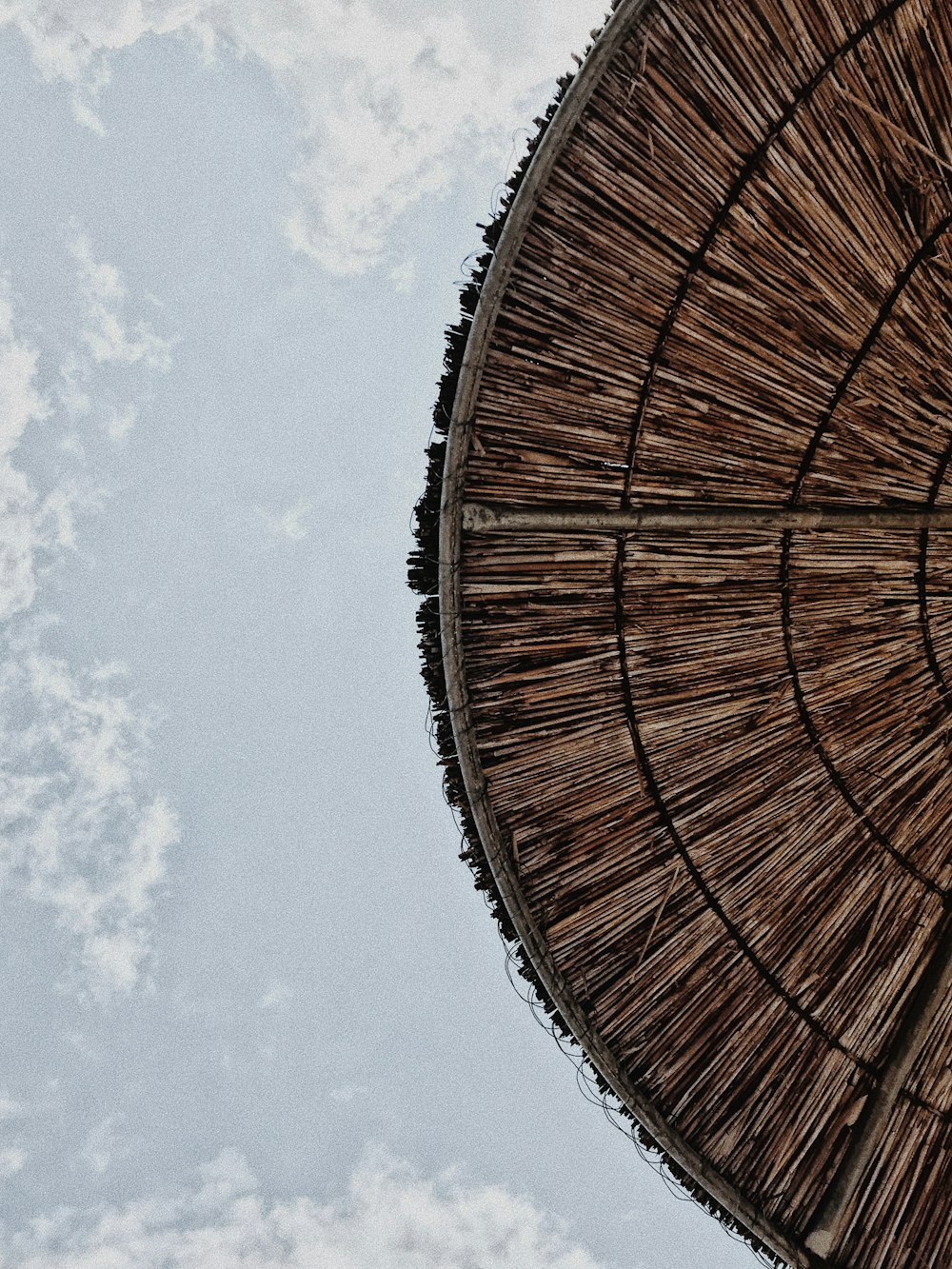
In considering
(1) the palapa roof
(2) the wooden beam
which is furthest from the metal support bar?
(2) the wooden beam

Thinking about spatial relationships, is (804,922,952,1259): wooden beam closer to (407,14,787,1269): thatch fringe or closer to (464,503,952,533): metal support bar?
(407,14,787,1269): thatch fringe

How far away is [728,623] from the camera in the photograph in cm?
632

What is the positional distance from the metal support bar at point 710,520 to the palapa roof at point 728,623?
0.02 metres

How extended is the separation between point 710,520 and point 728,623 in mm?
756

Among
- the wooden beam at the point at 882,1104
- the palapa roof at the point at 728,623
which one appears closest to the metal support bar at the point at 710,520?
the palapa roof at the point at 728,623

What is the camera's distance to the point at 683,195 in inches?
219

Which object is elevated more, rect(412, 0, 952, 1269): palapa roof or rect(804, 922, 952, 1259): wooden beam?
rect(412, 0, 952, 1269): palapa roof

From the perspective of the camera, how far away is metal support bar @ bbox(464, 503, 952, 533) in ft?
19.4

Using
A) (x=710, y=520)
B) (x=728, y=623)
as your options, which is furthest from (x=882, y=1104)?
(x=710, y=520)

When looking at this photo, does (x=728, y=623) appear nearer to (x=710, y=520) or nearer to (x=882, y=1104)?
(x=710, y=520)

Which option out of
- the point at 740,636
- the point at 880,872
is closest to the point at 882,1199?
the point at 880,872

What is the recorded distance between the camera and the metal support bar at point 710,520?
5.90m

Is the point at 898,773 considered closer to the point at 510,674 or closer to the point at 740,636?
the point at 740,636

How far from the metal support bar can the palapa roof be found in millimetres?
20
